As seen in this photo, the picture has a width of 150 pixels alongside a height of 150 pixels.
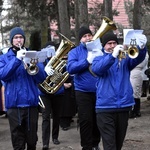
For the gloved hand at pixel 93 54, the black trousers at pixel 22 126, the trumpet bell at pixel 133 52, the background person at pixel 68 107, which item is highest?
the trumpet bell at pixel 133 52

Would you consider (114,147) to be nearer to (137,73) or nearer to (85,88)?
(85,88)

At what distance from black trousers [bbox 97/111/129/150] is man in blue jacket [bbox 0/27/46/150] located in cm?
95

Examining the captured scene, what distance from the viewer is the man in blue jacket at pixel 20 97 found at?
5332 mm

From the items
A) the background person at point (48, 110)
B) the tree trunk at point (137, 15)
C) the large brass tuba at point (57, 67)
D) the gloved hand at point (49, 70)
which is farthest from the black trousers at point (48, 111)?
the tree trunk at point (137, 15)

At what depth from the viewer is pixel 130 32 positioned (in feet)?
15.9

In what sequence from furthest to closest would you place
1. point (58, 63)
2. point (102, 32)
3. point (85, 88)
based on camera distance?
point (58, 63) → point (85, 88) → point (102, 32)

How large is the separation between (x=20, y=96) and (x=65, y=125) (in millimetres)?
3766

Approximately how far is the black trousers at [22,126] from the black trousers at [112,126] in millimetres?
940

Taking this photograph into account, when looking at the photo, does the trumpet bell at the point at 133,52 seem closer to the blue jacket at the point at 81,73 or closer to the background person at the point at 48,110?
the blue jacket at the point at 81,73

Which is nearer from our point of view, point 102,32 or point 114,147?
point 114,147

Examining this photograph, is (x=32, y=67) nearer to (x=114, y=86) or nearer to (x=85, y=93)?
(x=114, y=86)

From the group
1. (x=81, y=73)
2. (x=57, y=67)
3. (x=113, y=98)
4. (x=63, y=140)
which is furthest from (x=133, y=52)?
(x=63, y=140)

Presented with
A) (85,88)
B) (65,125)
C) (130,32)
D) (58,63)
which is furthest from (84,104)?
(65,125)

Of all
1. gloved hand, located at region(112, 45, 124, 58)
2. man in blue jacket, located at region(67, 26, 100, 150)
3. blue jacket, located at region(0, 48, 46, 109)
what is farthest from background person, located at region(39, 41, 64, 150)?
gloved hand, located at region(112, 45, 124, 58)
